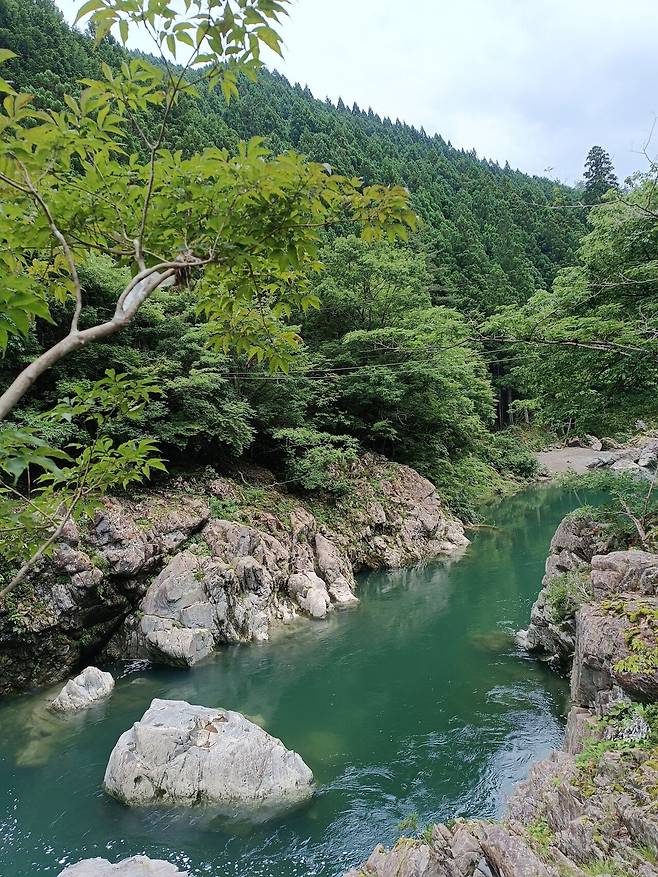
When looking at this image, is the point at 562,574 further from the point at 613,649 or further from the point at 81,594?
the point at 81,594

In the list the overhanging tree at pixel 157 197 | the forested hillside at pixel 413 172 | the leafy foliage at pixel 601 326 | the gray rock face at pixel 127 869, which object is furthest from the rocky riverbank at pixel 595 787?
the forested hillside at pixel 413 172

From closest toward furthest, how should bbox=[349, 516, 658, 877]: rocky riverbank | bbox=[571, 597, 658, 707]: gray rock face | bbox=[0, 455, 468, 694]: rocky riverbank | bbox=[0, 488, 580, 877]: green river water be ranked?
bbox=[349, 516, 658, 877]: rocky riverbank, bbox=[571, 597, 658, 707]: gray rock face, bbox=[0, 488, 580, 877]: green river water, bbox=[0, 455, 468, 694]: rocky riverbank

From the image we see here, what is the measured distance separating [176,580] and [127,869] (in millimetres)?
6459

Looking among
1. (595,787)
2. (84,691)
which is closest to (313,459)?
(84,691)

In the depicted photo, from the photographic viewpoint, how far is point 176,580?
35.9 ft

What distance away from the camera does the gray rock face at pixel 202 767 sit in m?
6.21

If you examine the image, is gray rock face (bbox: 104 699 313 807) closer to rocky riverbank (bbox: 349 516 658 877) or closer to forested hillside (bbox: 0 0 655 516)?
rocky riverbank (bbox: 349 516 658 877)

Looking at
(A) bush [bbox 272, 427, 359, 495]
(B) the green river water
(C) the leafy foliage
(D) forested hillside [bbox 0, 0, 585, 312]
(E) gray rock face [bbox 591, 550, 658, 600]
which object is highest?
(D) forested hillside [bbox 0, 0, 585, 312]

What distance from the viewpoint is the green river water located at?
5680mm

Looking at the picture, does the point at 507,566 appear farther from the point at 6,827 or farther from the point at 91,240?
the point at 91,240

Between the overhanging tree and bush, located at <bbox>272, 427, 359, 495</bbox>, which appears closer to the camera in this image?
the overhanging tree

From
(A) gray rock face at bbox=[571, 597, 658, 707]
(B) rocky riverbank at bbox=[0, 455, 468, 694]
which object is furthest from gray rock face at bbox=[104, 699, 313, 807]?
(A) gray rock face at bbox=[571, 597, 658, 707]

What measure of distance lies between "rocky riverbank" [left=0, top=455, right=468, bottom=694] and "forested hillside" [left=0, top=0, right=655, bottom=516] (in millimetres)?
1740

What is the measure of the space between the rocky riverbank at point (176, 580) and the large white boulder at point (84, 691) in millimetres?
1054
